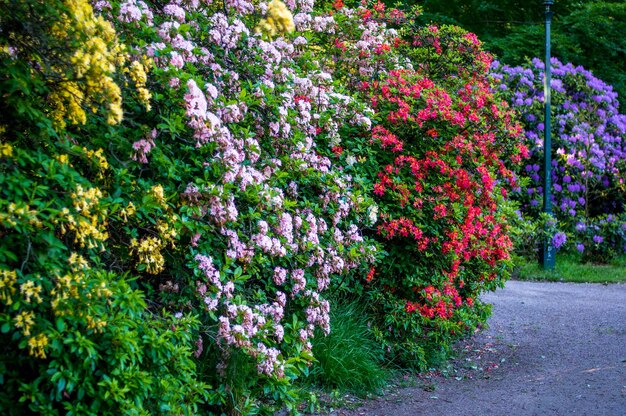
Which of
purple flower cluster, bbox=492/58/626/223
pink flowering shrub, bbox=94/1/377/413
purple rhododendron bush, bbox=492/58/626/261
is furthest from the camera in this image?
purple flower cluster, bbox=492/58/626/223

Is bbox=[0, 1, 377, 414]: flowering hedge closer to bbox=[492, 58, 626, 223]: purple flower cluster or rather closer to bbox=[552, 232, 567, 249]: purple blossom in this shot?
bbox=[552, 232, 567, 249]: purple blossom

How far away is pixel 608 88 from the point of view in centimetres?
1452

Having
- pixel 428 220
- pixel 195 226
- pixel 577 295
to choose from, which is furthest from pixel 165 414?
pixel 577 295

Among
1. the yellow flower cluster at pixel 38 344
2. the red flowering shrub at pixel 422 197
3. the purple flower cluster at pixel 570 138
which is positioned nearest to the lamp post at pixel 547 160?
the purple flower cluster at pixel 570 138

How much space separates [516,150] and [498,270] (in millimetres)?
1221

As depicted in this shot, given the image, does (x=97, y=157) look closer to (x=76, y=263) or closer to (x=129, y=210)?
(x=129, y=210)

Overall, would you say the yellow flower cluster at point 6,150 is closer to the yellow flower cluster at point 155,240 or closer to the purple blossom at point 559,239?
the yellow flower cluster at point 155,240

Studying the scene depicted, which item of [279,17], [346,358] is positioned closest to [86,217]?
[279,17]

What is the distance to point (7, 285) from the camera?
269 cm

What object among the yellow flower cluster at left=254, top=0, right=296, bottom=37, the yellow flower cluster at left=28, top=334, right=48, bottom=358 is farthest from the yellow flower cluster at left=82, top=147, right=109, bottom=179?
the yellow flower cluster at left=254, top=0, right=296, bottom=37

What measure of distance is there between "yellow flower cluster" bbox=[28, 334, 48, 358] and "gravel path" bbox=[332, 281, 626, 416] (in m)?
2.50

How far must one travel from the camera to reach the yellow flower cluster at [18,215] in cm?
264

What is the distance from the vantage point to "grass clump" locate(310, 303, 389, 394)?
5164 mm

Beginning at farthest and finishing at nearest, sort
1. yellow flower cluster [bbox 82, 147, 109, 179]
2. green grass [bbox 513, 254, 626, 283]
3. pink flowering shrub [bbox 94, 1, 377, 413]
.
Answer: green grass [bbox 513, 254, 626, 283] → pink flowering shrub [bbox 94, 1, 377, 413] → yellow flower cluster [bbox 82, 147, 109, 179]
